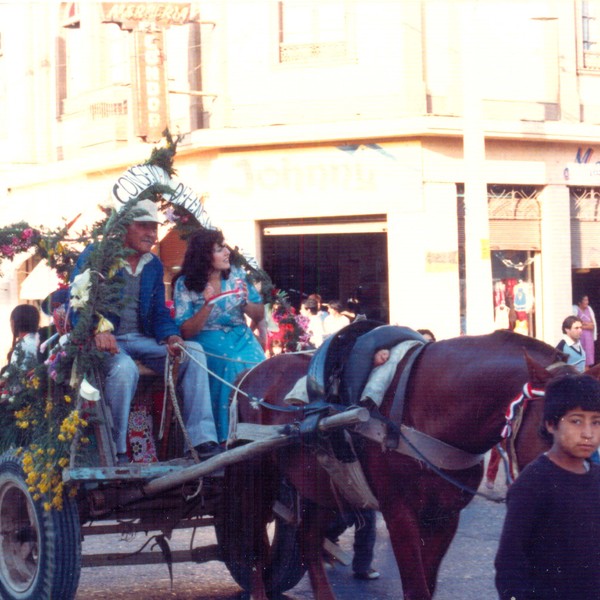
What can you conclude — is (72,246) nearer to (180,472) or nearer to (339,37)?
(180,472)

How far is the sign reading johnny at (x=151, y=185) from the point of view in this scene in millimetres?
6332

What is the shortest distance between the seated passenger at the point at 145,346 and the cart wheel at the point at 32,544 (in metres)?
0.47

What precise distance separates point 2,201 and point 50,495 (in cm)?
1735

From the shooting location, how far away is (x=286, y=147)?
56.3 ft

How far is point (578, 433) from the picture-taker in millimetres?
3334

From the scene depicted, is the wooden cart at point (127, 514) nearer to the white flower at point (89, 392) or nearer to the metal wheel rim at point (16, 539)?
the metal wheel rim at point (16, 539)

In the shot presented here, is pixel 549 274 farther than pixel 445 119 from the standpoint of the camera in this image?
Yes

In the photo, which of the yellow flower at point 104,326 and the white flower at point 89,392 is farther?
the yellow flower at point 104,326

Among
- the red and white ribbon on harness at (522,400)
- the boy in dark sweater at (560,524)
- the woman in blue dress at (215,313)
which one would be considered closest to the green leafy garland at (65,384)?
the woman in blue dress at (215,313)

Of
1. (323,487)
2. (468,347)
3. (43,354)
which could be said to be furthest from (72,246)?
(468,347)

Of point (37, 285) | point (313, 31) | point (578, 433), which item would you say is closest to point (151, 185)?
point (578, 433)

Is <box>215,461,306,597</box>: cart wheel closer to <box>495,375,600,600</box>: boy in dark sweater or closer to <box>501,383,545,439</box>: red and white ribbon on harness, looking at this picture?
<box>501,383,545,439</box>: red and white ribbon on harness

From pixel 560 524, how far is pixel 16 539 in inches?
157

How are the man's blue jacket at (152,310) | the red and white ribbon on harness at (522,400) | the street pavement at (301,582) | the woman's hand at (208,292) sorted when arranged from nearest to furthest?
the red and white ribbon on harness at (522,400) → the man's blue jacket at (152,310) → the woman's hand at (208,292) → the street pavement at (301,582)
